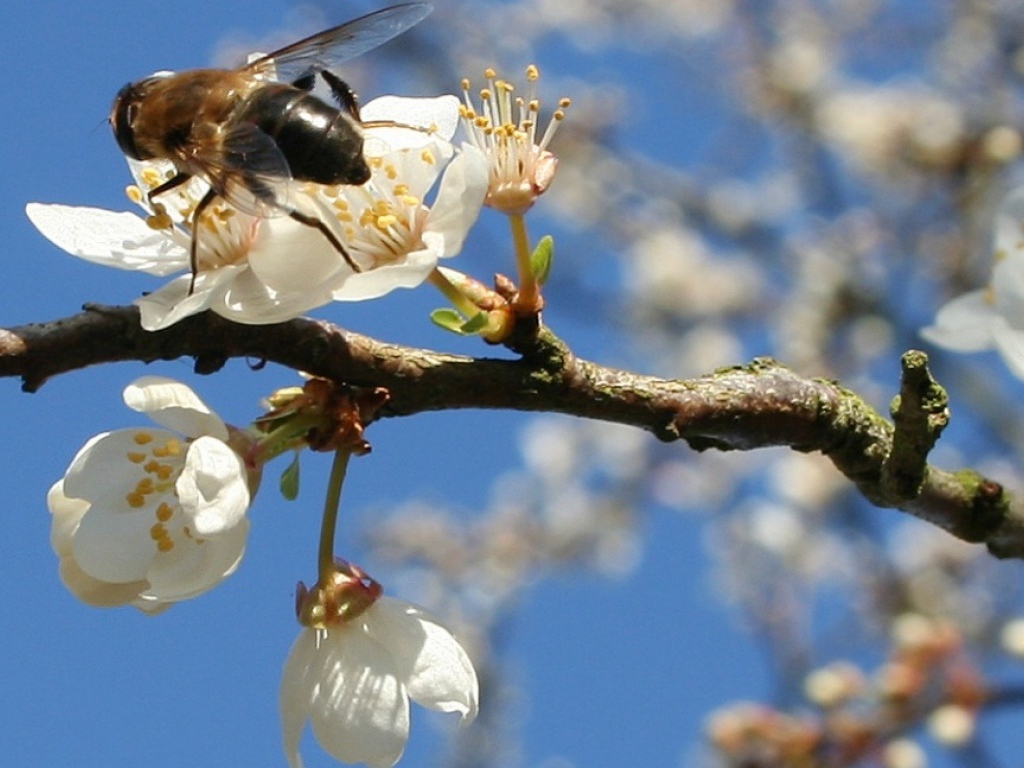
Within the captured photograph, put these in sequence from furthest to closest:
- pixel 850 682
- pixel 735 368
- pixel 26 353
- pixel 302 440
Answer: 1. pixel 850 682
2. pixel 735 368
3. pixel 302 440
4. pixel 26 353

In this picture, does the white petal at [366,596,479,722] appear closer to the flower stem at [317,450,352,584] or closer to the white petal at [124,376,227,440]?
the flower stem at [317,450,352,584]

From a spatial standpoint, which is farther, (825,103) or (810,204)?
(825,103)

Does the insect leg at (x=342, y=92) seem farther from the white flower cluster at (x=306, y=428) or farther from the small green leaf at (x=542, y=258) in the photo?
the small green leaf at (x=542, y=258)

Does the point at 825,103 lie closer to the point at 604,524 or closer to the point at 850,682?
the point at 604,524

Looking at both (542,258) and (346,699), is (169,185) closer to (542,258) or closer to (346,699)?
(542,258)

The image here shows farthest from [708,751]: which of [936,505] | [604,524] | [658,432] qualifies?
[604,524]

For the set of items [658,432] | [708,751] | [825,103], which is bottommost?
[658,432]
